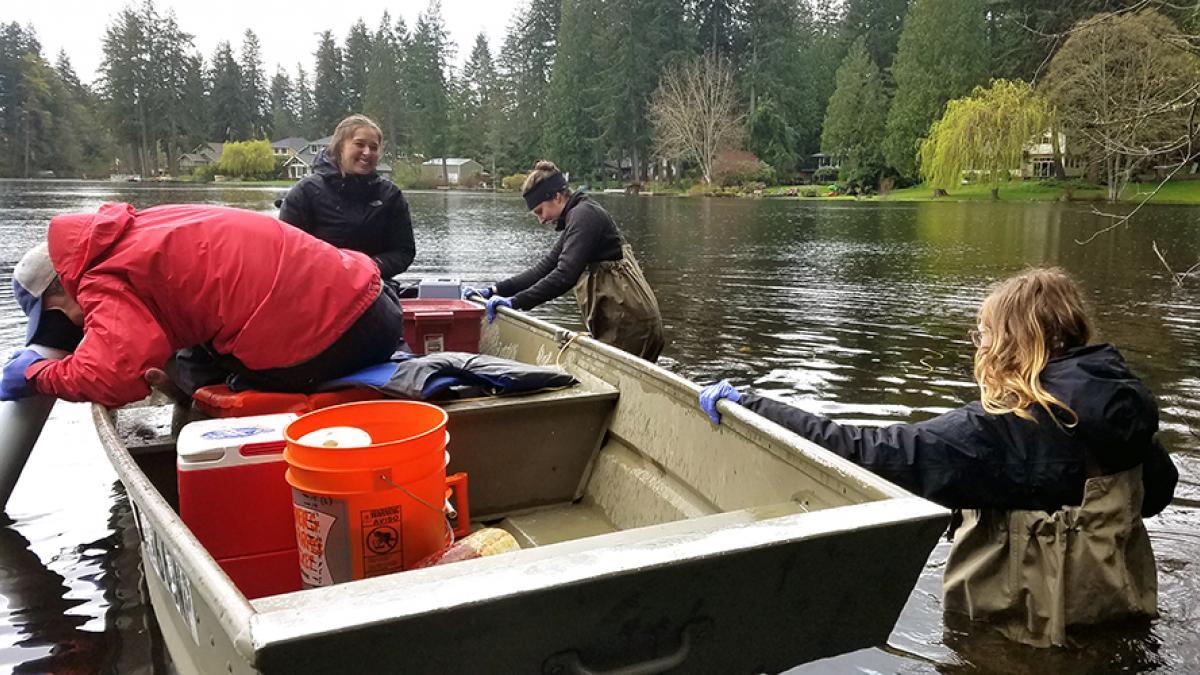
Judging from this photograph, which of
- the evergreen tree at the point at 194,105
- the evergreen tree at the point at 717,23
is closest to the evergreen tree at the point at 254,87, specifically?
the evergreen tree at the point at 194,105

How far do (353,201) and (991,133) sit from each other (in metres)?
42.4

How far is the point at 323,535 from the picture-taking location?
2828 millimetres

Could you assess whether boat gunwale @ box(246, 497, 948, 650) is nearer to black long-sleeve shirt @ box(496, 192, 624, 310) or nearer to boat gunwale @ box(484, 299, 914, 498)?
boat gunwale @ box(484, 299, 914, 498)

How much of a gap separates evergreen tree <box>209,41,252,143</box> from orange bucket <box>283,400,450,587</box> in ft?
390

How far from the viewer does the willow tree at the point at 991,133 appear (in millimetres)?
42094

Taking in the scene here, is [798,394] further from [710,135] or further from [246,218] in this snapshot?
[710,135]

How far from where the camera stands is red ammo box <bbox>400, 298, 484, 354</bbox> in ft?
20.1

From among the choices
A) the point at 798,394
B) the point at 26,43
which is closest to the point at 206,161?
the point at 26,43

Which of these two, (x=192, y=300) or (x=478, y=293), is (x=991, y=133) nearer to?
(x=478, y=293)

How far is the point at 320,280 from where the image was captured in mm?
3682

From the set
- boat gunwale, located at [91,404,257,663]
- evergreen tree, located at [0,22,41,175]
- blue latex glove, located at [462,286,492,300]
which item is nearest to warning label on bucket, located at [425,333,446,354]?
blue latex glove, located at [462,286,492,300]

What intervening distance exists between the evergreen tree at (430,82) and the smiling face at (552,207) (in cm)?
9281

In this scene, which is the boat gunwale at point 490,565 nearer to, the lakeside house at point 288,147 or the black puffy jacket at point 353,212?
the black puffy jacket at point 353,212

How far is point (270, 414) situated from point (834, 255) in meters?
20.1
